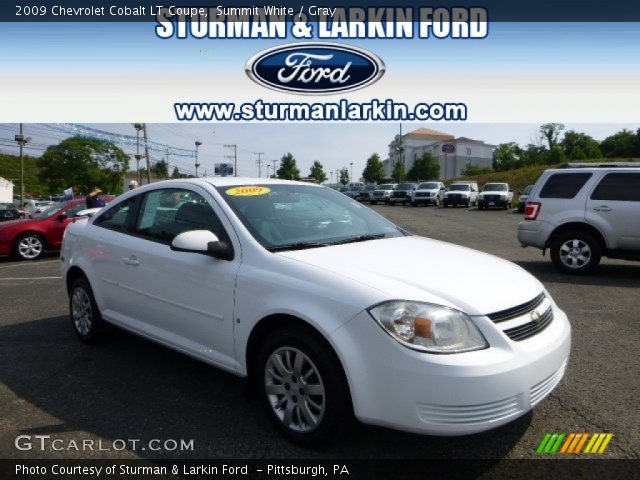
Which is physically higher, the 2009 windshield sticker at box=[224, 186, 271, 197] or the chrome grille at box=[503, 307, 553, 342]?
the 2009 windshield sticker at box=[224, 186, 271, 197]

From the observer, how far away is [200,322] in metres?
3.54

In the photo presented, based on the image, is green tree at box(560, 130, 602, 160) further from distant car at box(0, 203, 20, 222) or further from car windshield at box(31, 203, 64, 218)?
car windshield at box(31, 203, 64, 218)

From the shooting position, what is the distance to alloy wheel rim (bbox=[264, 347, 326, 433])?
9.45ft

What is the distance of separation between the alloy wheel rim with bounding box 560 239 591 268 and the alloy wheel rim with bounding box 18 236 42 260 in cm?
1113

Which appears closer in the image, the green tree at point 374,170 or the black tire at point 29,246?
the black tire at point 29,246

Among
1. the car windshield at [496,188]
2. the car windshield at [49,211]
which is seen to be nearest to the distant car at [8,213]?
the car windshield at [49,211]

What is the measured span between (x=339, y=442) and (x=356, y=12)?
8.62m

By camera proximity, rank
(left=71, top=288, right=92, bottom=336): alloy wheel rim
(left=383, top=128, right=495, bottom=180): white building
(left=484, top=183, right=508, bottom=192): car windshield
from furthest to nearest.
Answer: (left=383, top=128, right=495, bottom=180): white building
(left=484, top=183, right=508, bottom=192): car windshield
(left=71, top=288, right=92, bottom=336): alloy wheel rim

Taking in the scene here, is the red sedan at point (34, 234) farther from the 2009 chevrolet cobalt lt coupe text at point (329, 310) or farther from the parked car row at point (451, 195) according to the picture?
the parked car row at point (451, 195)

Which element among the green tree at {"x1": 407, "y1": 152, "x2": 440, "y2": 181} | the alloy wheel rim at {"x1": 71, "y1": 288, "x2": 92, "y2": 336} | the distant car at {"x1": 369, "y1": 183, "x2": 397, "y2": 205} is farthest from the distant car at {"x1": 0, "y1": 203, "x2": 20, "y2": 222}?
the green tree at {"x1": 407, "y1": 152, "x2": 440, "y2": 181}

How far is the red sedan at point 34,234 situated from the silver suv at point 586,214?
10.4 meters

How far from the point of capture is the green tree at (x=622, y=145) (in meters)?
67.9

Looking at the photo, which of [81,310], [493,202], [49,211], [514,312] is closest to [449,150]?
[493,202]

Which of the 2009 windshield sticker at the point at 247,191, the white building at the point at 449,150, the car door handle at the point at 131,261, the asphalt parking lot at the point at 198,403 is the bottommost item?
the asphalt parking lot at the point at 198,403
